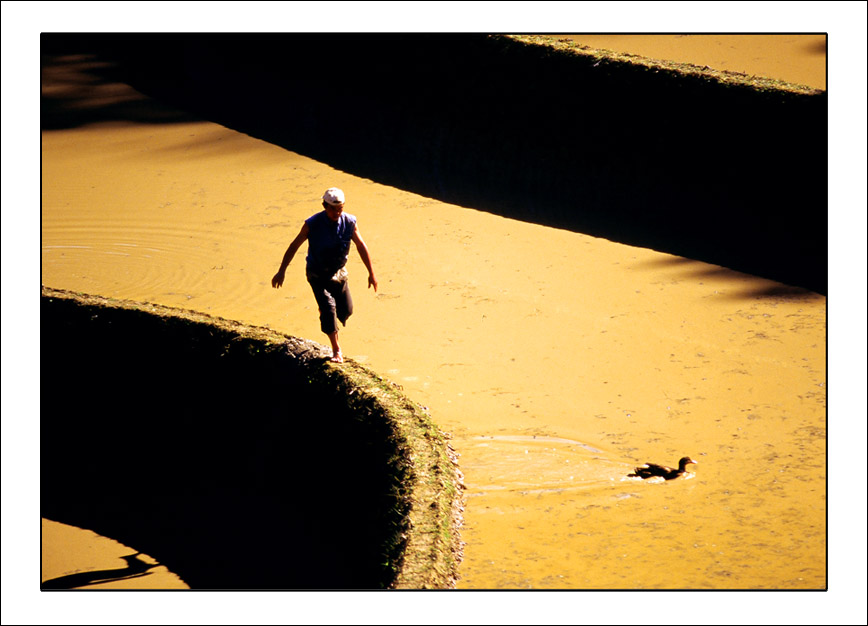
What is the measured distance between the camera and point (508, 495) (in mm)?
7559

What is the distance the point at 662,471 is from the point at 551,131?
790cm

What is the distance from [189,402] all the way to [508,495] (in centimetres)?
324

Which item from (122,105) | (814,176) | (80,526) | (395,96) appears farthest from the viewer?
(122,105)

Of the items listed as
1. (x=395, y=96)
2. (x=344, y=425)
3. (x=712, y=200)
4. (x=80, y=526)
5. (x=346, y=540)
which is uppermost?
(x=395, y=96)

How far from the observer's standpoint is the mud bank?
41.6 feet

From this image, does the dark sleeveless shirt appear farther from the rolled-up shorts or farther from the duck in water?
the duck in water

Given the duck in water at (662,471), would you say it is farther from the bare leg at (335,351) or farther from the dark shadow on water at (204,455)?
the bare leg at (335,351)

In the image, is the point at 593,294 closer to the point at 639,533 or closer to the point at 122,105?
the point at 639,533

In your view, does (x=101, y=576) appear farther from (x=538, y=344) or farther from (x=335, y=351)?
(x=538, y=344)

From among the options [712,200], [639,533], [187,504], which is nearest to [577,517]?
[639,533]

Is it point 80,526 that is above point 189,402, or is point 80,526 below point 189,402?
below

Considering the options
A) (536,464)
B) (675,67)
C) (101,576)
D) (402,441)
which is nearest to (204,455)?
(101,576)

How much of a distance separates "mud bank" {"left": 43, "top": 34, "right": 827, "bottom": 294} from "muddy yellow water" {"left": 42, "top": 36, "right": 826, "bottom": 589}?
0.78 metres

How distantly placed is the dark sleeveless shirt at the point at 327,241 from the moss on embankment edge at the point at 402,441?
0.79 m
